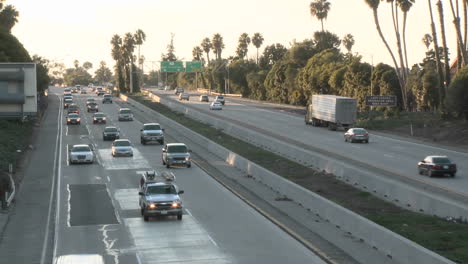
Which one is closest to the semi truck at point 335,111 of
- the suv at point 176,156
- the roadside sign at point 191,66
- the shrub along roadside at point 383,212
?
the shrub along roadside at point 383,212

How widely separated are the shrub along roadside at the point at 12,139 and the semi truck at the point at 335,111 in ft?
100

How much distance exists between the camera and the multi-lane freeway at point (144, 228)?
23.8 m

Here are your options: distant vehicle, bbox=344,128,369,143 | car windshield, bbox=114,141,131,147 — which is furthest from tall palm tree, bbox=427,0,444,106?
car windshield, bbox=114,141,131,147

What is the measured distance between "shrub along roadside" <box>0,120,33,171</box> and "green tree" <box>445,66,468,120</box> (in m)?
39.5

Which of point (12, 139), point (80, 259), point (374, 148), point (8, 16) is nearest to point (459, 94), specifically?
point (374, 148)

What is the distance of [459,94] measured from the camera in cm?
7375

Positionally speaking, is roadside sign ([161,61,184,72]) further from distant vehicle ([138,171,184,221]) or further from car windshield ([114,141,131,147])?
distant vehicle ([138,171,184,221])

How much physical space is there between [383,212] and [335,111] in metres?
50.0

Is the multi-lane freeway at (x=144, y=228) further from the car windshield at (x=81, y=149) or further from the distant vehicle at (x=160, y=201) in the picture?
the car windshield at (x=81, y=149)

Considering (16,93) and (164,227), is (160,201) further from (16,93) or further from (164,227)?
(16,93)

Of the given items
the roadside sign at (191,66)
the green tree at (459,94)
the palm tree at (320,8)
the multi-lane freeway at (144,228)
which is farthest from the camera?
the palm tree at (320,8)

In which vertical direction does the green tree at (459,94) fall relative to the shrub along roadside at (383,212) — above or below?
above

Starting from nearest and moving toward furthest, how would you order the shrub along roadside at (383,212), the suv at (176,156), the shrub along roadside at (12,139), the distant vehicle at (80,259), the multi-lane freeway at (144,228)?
1. the distant vehicle at (80,259)
2. the shrub along roadside at (383,212)
3. the multi-lane freeway at (144,228)
4. the suv at (176,156)
5. the shrub along roadside at (12,139)

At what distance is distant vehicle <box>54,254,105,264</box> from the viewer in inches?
897
